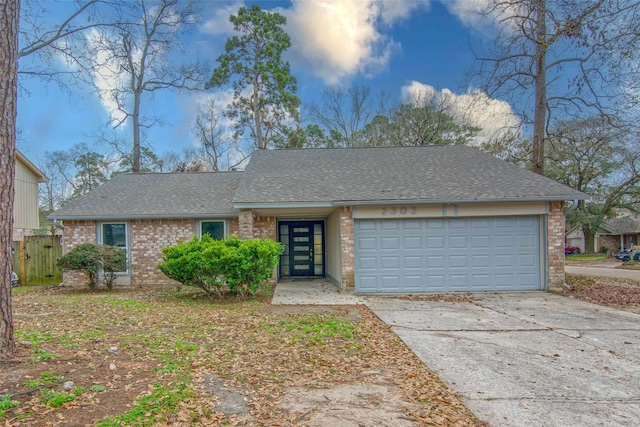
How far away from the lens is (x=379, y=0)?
13680 millimetres

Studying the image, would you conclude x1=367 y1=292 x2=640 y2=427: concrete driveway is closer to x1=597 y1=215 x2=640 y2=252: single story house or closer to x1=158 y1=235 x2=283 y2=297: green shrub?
x1=158 y1=235 x2=283 y2=297: green shrub

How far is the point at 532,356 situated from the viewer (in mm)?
4980

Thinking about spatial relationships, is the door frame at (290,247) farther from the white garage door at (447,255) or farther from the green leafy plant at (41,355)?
the green leafy plant at (41,355)

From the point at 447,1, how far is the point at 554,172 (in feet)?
68.3

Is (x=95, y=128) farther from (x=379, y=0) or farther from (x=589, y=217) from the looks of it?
(x=589, y=217)

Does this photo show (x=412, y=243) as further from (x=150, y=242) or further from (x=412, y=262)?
(x=150, y=242)

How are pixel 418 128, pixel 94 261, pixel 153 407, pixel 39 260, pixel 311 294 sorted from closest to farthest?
1. pixel 153 407
2. pixel 311 294
3. pixel 94 261
4. pixel 39 260
5. pixel 418 128

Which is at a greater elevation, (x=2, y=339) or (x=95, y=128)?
(x=95, y=128)

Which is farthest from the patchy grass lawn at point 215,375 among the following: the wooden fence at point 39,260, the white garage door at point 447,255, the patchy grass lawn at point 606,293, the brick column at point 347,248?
the wooden fence at point 39,260

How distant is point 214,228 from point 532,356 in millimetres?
9579

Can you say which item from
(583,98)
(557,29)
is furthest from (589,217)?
(557,29)

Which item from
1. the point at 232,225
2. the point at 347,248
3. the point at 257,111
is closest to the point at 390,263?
the point at 347,248

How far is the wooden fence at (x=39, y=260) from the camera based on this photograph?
44.2ft

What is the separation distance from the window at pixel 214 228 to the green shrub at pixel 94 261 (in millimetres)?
2434
